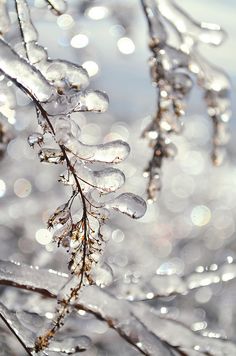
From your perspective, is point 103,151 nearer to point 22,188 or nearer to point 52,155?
point 52,155

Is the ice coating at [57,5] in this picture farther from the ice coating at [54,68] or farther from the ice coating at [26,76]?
the ice coating at [26,76]

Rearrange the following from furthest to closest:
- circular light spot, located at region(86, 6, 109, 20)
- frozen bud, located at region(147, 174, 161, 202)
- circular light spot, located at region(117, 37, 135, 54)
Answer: circular light spot, located at region(117, 37, 135, 54) → circular light spot, located at region(86, 6, 109, 20) → frozen bud, located at region(147, 174, 161, 202)

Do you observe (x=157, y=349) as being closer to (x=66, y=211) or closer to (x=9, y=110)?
(x=66, y=211)

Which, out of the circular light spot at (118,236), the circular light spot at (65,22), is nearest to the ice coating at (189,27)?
the circular light spot at (65,22)

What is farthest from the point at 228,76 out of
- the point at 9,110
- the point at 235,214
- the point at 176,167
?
the point at 176,167

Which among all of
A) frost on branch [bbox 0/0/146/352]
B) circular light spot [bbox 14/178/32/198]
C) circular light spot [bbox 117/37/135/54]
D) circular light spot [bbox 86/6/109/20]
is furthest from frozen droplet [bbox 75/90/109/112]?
circular light spot [bbox 14/178/32/198]

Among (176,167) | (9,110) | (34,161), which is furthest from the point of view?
(176,167)

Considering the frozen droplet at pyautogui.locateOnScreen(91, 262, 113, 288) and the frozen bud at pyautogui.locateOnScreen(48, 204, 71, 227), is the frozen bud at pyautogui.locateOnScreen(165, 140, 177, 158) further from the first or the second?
the frozen bud at pyautogui.locateOnScreen(48, 204, 71, 227)
